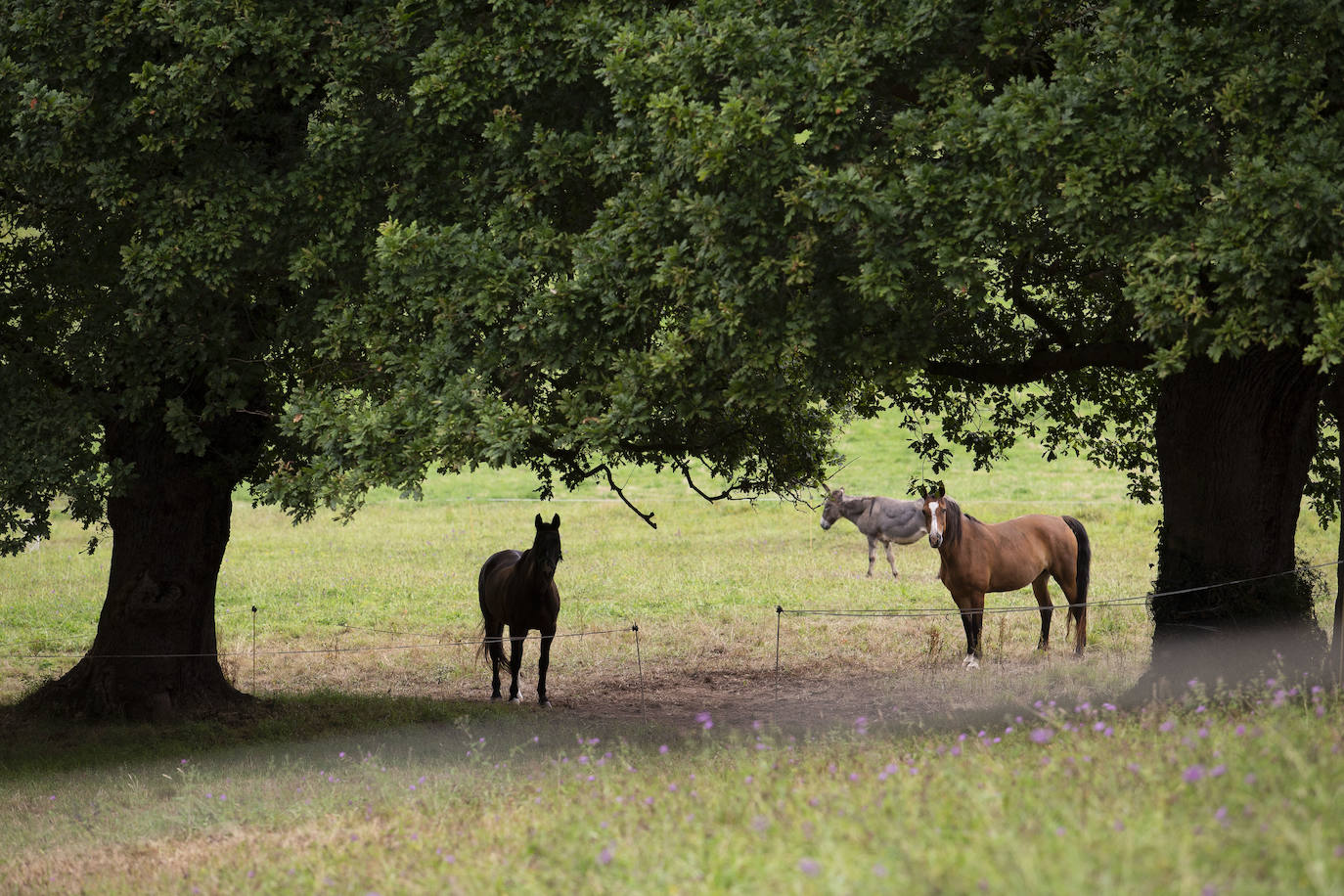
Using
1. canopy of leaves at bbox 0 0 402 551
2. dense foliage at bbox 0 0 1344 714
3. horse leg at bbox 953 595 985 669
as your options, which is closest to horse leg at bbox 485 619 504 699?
dense foliage at bbox 0 0 1344 714

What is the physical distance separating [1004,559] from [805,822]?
625 inches

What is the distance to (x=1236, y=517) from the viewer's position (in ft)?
43.3

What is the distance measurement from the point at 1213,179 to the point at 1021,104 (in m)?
1.60

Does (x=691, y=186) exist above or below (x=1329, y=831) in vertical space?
above

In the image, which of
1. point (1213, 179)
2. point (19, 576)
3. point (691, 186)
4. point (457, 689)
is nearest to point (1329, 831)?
point (1213, 179)

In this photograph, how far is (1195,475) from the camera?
44.0ft

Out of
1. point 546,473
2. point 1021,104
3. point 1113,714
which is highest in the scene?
point 1021,104

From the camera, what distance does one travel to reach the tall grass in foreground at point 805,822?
5.01 meters

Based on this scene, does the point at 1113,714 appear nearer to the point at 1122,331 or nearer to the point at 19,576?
the point at 1122,331

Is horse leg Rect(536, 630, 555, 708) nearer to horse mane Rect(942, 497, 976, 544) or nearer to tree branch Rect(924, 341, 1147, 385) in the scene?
horse mane Rect(942, 497, 976, 544)

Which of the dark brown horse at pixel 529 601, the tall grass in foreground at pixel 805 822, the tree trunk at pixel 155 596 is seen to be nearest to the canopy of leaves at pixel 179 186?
the tree trunk at pixel 155 596

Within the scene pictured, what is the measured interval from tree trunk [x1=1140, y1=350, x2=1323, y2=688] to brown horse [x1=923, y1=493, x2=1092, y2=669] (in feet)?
18.0

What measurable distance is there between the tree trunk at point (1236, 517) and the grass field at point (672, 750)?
1233 mm

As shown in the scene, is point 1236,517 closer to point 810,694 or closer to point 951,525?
point 951,525
